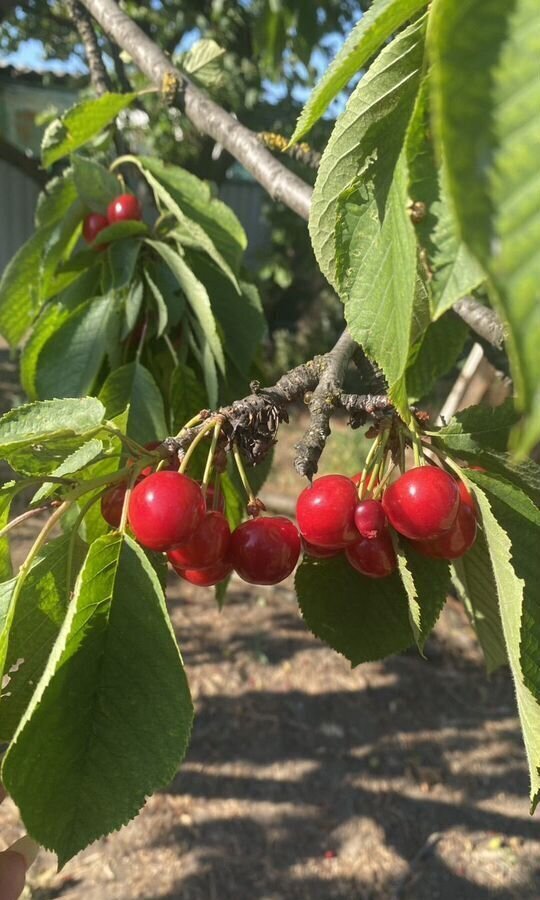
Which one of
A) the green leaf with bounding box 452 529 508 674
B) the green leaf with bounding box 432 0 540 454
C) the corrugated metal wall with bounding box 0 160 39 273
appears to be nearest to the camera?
the green leaf with bounding box 432 0 540 454

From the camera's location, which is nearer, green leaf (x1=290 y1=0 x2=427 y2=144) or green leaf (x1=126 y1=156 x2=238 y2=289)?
green leaf (x1=290 y1=0 x2=427 y2=144)

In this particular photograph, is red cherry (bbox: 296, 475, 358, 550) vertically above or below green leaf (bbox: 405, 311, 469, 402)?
below

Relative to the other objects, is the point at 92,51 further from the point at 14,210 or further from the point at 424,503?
the point at 14,210

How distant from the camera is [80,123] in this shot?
123cm

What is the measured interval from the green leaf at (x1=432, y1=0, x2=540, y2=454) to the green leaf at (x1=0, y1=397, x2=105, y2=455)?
0.47 metres

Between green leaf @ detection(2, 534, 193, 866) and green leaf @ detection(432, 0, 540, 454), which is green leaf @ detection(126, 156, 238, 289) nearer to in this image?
green leaf @ detection(2, 534, 193, 866)

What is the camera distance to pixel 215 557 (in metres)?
0.75

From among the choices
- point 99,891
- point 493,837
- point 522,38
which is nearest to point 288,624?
point 493,837

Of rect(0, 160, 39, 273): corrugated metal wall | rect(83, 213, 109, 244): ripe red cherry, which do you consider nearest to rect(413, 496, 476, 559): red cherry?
rect(83, 213, 109, 244): ripe red cherry

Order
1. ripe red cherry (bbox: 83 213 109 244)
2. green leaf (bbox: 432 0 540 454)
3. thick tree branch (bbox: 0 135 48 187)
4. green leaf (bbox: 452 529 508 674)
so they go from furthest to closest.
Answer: thick tree branch (bbox: 0 135 48 187) < ripe red cherry (bbox: 83 213 109 244) < green leaf (bbox: 452 529 508 674) < green leaf (bbox: 432 0 540 454)

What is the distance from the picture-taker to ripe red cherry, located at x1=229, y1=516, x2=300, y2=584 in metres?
0.74

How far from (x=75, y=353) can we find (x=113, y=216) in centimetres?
29

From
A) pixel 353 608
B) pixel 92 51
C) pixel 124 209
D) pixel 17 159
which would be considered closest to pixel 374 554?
pixel 353 608

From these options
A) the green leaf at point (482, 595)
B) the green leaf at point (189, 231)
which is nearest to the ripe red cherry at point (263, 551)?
the green leaf at point (482, 595)
